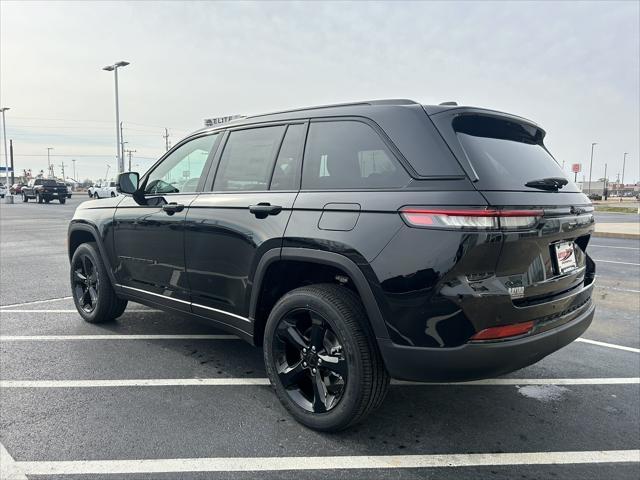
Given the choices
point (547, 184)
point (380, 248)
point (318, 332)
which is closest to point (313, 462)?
point (318, 332)

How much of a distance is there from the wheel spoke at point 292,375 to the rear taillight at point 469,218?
1.17 meters

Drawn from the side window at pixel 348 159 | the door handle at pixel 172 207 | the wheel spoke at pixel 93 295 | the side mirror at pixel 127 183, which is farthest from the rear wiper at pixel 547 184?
the wheel spoke at pixel 93 295

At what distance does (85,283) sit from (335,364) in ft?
11.3

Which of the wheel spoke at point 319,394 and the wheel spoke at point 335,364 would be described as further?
the wheel spoke at point 319,394

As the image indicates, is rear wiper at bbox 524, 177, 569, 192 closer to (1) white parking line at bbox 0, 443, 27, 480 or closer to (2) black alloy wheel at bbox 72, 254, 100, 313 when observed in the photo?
(1) white parking line at bbox 0, 443, 27, 480

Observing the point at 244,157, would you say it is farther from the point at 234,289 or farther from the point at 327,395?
the point at 327,395

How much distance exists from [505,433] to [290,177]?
205cm

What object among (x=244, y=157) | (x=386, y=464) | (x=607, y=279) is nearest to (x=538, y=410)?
(x=386, y=464)

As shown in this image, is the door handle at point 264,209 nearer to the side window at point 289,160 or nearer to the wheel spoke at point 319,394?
the side window at point 289,160

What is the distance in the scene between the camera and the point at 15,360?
3951 millimetres

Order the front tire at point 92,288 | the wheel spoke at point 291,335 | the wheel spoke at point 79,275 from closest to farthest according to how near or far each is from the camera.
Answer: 1. the wheel spoke at point 291,335
2. the front tire at point 92,288
3. the wheel spoke at point 79,275

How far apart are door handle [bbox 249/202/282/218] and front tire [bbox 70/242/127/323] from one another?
2296 mm

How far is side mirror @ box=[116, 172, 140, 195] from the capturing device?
4.10 metres

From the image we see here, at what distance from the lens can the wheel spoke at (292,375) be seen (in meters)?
2.98
